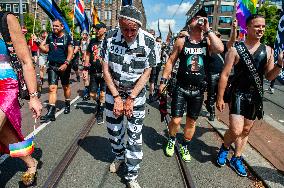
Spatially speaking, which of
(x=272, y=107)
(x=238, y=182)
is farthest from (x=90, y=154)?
(x=272, y=107)

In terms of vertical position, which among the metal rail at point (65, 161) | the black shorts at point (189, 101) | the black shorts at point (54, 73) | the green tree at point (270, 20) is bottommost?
the metal rail at point (65, 161)

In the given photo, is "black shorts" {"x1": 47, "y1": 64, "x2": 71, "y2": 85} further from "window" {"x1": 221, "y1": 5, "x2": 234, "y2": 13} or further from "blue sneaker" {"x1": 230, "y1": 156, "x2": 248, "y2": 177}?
"window" {"x1": 221, "y1": 5, "x2": 234, "y2": 13}

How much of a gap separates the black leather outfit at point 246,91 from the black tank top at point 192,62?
0.53 meters

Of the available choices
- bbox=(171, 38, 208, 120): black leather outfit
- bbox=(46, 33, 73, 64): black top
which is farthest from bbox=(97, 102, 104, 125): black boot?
bbox=(171, 38, 208, 120): black leather outfit

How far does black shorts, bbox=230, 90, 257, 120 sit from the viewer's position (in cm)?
401

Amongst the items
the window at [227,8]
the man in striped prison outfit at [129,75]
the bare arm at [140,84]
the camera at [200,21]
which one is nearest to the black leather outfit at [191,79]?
the camera at [200,21]

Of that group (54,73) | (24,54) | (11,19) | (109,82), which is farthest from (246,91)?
(54,73)

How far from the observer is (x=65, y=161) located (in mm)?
4184

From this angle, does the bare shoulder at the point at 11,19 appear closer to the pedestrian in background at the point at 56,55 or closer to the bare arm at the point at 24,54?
the bare arm at the point at 24,54

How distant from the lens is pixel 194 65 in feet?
14.4

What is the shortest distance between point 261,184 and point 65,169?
2.63 meters

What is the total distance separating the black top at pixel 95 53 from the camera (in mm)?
6848

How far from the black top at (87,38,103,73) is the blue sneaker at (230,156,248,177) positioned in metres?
3.74

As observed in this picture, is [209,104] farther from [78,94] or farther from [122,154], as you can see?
[78,94]
